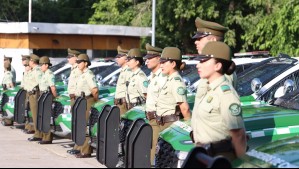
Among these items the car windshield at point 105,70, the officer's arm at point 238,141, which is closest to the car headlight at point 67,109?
the car windshield at point 105,70

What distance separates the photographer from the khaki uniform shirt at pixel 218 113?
19.3ft

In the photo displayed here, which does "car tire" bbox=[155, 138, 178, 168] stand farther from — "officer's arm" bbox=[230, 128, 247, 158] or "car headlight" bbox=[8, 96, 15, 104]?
"car headlight" bbox=[8, 96, 15, 104]

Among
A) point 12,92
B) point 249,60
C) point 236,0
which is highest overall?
point 236,0

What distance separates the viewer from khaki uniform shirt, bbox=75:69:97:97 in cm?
1265

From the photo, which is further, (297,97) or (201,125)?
(297,97)

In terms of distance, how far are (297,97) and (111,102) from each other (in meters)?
4.65

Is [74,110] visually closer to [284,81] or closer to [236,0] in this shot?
[284,81]

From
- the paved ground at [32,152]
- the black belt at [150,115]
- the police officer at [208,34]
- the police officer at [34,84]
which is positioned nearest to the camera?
the police officer at [208,34]

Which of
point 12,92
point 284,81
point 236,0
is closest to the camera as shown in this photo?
point 284,81

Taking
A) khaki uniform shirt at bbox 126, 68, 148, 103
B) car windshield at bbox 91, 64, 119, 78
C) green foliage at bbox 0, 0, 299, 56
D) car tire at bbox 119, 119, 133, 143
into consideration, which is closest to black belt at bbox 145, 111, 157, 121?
car tire at bbox 119, 119, 133, 143

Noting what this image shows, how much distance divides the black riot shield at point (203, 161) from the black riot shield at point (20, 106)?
11145 millimetres

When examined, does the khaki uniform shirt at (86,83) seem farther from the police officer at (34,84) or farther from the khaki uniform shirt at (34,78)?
the khaki uniform shirt at (34,78)

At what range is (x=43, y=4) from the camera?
1923 inches

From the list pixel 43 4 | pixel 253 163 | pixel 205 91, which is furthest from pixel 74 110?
pixel 43 4
